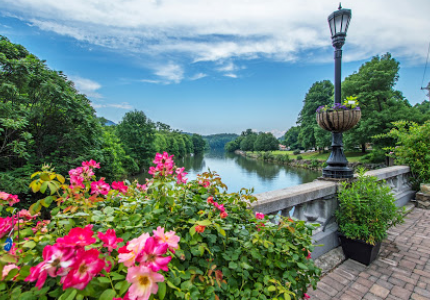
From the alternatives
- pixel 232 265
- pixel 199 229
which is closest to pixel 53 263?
pixel 199 229

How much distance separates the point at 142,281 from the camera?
2.31 feet

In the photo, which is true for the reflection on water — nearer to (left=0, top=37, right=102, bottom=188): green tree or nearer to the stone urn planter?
the stone urn planter

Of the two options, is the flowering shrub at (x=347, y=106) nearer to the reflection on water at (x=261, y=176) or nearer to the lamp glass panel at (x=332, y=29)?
the lamp glass panel at (x=332, y=29)

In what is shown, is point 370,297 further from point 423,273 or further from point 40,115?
point 40,115

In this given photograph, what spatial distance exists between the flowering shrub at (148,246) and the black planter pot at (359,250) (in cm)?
181

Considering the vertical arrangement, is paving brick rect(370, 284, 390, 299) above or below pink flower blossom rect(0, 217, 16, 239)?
below

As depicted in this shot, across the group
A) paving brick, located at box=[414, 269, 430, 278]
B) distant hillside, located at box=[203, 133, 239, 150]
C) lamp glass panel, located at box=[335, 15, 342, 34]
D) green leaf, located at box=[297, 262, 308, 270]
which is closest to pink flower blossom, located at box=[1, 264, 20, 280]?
green leaf, located at box=[297, 262, 308, 270]

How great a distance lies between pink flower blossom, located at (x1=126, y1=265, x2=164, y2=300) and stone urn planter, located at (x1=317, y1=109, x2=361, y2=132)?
3105mm

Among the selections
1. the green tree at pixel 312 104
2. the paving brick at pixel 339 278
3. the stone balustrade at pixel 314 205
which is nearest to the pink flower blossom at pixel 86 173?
the stone balustrade at pixel 314 205

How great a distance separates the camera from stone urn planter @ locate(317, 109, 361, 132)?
9.77 ft

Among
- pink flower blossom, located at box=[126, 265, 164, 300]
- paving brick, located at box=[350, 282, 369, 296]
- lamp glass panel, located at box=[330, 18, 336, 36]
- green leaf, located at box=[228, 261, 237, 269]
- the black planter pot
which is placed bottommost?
paving brick, located at box=[350, 282, 369, 296]

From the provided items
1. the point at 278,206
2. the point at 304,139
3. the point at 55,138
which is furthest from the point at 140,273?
→ the point at 304,139

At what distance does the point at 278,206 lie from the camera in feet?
7.16

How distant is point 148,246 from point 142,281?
12cm
